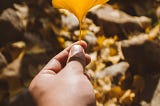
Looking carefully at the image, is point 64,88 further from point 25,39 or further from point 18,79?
point 25,39

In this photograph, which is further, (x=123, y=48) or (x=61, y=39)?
(x=61, y=39)

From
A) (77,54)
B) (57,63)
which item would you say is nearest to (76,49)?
(77,54)

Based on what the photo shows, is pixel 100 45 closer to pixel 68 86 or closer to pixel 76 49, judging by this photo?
pixel 76 49

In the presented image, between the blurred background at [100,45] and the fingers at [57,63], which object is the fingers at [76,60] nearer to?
the fingers at [57,63]

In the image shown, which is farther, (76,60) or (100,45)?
(100,45)

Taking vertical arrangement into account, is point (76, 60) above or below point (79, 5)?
below

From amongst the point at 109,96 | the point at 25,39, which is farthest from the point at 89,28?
the point at 109,96
